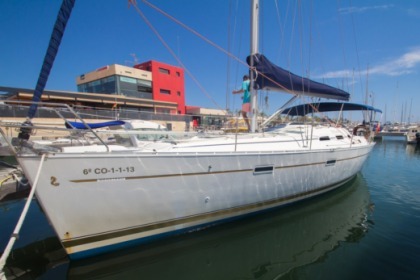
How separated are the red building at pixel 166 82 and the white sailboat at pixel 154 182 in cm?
2608

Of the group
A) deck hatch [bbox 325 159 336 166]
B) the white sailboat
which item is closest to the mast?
the white sailboat

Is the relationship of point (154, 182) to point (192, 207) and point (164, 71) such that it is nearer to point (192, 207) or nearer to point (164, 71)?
point (192, 207)

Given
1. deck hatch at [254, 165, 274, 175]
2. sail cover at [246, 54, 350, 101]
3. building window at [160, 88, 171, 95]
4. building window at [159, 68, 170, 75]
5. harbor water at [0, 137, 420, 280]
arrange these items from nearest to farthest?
1. harbor water at [0, 137, 420, 280]
2. deck hatch at [254, 165, 274, 175]
3. sail cover at [246, 54, 350, 101]
4. building window at [160, 88, 171, 95]
5. building window at [159, 68, 170, 75]

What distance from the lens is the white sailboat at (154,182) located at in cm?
298

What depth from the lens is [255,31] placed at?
19.7ft

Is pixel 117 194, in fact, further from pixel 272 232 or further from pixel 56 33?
pixel 272 232

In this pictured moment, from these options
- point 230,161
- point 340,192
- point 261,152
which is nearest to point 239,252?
point 230,161

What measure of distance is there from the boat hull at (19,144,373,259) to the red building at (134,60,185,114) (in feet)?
86.5

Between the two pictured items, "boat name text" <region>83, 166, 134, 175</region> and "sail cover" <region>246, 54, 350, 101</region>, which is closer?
"boat name text" <region>83, 166, 134, 175</region>

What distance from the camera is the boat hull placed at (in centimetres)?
300

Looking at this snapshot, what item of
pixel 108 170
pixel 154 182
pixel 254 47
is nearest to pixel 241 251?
pixel 154 182

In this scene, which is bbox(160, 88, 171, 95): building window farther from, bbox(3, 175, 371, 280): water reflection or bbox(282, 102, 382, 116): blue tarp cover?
bbox(3, 175, 371, 280): water reflection

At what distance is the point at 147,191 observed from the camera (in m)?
3.47

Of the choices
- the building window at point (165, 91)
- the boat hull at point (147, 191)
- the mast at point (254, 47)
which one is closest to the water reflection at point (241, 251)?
the boat hull at point (147, 191)
